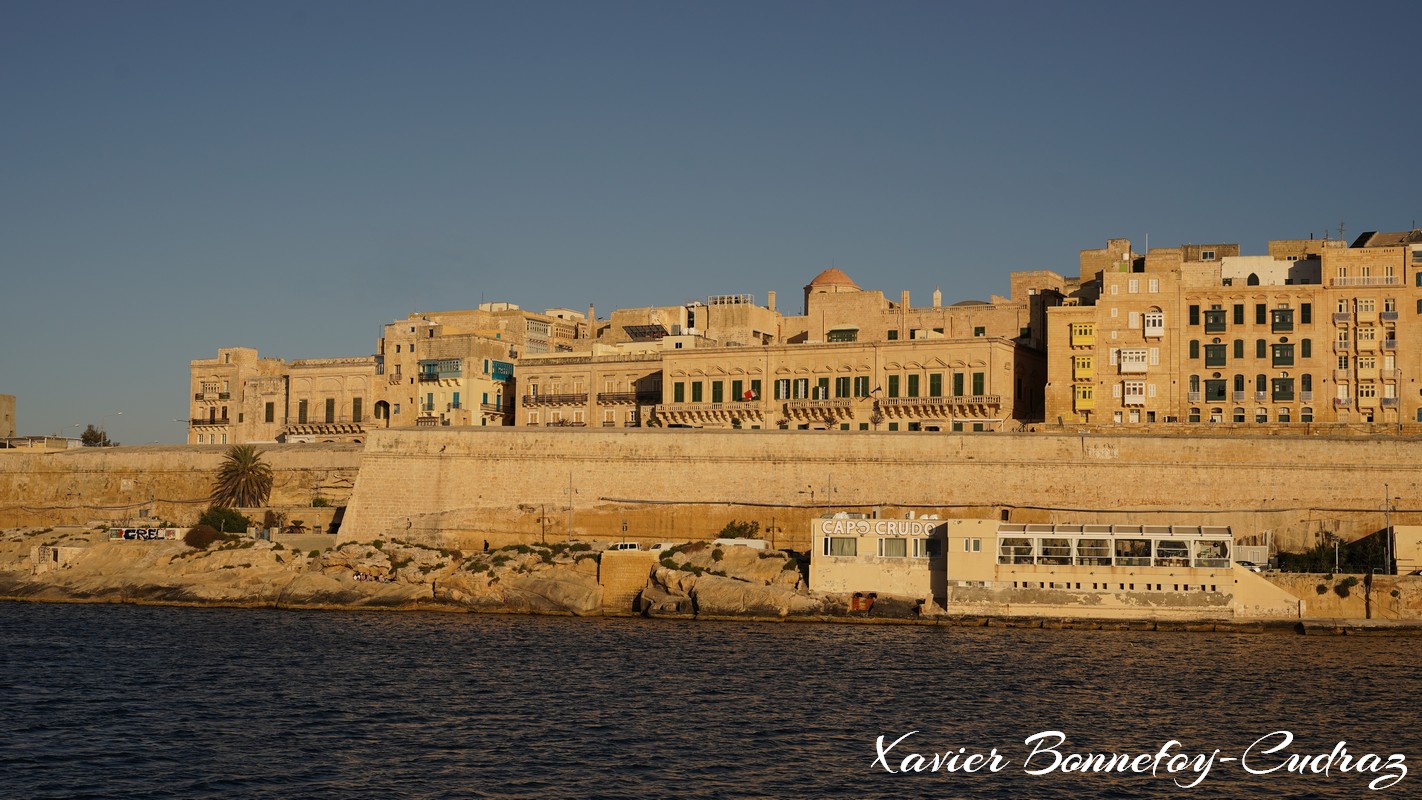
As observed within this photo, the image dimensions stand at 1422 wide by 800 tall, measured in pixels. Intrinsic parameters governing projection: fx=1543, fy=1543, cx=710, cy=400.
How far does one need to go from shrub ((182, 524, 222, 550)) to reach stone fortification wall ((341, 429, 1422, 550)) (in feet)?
16.1

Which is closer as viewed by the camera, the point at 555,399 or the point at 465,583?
the point at 465,583

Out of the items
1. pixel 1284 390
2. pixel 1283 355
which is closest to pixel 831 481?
pixel 1284 390

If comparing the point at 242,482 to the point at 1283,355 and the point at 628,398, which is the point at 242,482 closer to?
the point at 628,398

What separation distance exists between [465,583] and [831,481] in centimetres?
1336

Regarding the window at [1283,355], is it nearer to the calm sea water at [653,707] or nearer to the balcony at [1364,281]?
the balcony at [1364,281]

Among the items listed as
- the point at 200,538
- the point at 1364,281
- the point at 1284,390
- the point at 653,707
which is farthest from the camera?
the point at 1284,390

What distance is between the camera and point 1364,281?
58.2 metres

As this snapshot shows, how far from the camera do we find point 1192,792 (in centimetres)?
2678

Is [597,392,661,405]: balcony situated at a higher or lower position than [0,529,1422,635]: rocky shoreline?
higher

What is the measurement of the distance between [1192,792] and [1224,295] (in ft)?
120

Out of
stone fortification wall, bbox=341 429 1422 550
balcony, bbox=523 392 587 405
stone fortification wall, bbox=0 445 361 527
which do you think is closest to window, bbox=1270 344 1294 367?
stone fortification wall, bbox=341 429 1422 550

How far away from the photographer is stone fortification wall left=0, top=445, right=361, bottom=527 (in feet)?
213

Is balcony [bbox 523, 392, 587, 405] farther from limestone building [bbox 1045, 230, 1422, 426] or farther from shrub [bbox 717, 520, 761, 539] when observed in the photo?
limestone building [bbox 1045, 230, 1422, 426]

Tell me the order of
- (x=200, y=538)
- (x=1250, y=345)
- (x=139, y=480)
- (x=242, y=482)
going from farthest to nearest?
(x=139, y=480) < (x=242, y=482) < (x=1250, y=345) < (x=200, y=538)
